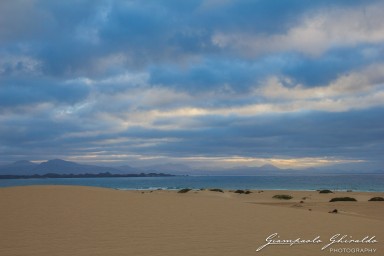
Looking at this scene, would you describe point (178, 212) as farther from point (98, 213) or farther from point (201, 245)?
point (201, 245)

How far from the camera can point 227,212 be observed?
1384 centimetres

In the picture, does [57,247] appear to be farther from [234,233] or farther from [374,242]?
[374,242]

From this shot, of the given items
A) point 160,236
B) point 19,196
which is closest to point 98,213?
point 160,236

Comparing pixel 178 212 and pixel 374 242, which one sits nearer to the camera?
pixel 374 242

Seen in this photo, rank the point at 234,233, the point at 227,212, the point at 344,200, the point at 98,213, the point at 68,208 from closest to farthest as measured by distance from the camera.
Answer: the point at 234,233 < the point at 98,213 < the point at 68,208 < the point at 227,212 < the point at 344,200

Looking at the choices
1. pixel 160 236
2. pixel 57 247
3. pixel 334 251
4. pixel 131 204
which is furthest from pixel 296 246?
pixel 131 204

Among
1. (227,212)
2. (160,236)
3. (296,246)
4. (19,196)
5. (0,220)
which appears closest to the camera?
(296,246)

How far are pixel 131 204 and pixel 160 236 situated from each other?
6067 millimetres

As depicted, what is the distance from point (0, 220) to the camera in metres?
10.4

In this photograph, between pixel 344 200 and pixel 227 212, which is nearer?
pixel 227 212

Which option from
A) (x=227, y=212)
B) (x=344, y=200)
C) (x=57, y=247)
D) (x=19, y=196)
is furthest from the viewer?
(x=344, y=200)

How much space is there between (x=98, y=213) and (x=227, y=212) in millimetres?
4772

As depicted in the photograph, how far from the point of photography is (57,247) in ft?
24.8

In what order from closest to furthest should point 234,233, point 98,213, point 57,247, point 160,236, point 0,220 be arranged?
1. point 57,247
2. point 160,236
3. point 234,233
4. point 0,220
5. point 98,213
